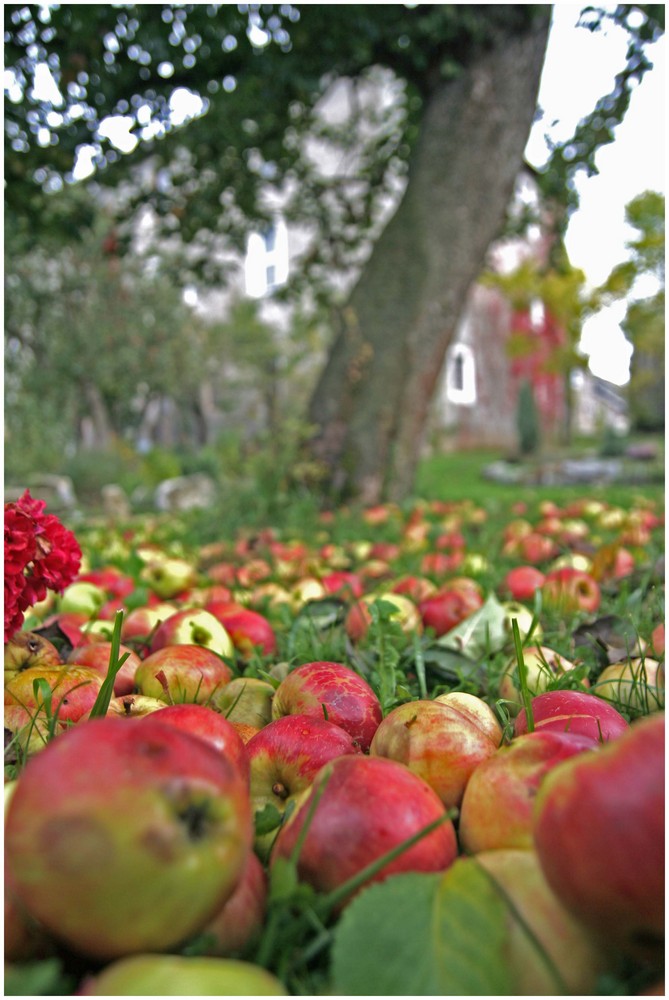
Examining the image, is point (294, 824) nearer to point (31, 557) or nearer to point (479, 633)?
point (31, 557)

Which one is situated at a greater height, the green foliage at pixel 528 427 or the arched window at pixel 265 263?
the arched window at pixel 265 263

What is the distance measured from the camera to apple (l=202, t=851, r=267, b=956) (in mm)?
675

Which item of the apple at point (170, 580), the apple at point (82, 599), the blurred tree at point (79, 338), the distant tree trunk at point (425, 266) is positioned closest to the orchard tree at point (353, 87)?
the distant tree trunk at point (425, 266)

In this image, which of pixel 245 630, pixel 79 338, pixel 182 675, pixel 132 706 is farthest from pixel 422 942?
pixel 79 338

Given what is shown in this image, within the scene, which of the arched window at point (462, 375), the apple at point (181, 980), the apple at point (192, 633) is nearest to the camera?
the apple at point (181, 980)

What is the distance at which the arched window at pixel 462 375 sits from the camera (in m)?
24.2

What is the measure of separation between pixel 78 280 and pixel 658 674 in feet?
49.6

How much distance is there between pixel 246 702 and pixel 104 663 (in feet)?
0.97

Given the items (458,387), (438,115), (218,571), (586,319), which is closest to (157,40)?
(438,115)

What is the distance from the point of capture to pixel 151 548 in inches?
151

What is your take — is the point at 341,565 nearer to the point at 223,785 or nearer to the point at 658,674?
the point at 658,674

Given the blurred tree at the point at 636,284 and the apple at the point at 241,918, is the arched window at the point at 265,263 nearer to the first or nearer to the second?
the blurred tree at the point at 636,284

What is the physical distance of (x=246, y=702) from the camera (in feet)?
4.11

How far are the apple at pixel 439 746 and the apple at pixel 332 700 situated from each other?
6.2 inches
